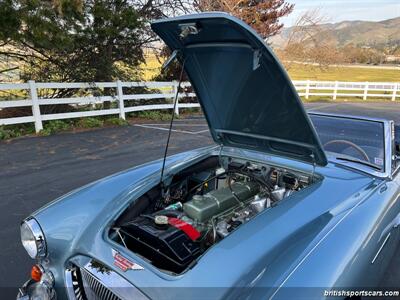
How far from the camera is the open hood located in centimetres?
193

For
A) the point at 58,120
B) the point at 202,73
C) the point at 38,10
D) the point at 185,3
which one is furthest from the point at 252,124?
the point at 185,3

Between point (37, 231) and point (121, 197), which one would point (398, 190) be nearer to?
point (121, 197)

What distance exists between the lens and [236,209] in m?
2.28

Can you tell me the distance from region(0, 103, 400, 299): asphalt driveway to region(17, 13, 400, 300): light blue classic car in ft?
3.44

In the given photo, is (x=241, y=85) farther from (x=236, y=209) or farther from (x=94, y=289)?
(x=94, y=289)

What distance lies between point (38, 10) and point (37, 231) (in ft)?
22.8

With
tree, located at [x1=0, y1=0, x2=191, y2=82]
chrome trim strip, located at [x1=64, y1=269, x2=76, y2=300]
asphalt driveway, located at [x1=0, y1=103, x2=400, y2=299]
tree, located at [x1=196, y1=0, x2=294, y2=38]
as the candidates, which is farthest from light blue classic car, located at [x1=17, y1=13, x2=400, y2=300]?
tree, located at [x1=196, y1=0, x2=294, y2=38]

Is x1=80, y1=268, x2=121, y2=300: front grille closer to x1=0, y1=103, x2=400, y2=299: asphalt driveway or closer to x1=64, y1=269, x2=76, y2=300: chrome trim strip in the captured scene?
x1=64, y1=269, x2=76, y2=300: chrome trim strip

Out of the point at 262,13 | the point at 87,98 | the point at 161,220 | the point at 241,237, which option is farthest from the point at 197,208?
the point at 262,13

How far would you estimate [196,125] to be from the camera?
1026cm

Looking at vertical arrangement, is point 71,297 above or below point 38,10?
below

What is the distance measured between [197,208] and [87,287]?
29.3 inches

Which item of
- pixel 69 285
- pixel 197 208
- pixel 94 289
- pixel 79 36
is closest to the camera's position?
pixel 94 289

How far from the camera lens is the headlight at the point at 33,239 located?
1980 mm
